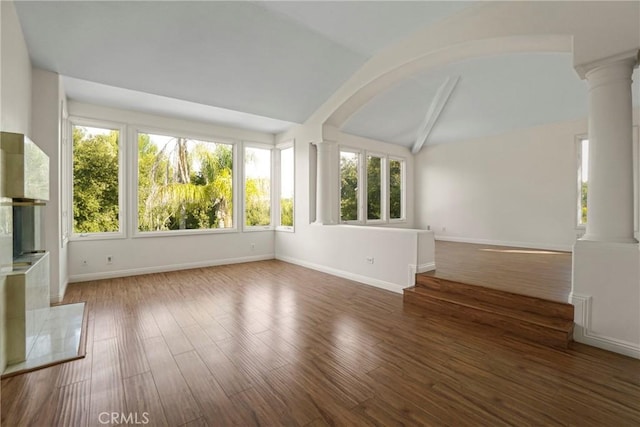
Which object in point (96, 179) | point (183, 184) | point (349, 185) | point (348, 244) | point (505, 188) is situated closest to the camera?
point (96, 179)

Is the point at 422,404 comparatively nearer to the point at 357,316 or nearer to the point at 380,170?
the point at 357,316

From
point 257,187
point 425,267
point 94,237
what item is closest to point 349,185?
point 257,187

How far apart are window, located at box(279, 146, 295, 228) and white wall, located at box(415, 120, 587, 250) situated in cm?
423

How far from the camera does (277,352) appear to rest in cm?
244

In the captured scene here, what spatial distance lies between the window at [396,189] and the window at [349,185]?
1344 mm

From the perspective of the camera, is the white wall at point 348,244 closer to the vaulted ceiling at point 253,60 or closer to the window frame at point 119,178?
the vaulted ceiling at point 253,60

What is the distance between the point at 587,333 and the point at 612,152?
1597mm

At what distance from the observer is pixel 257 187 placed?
6648 millimetres

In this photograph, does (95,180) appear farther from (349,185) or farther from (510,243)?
(510,243)

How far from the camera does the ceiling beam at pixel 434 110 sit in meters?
5.63

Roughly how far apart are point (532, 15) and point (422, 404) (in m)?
3.65

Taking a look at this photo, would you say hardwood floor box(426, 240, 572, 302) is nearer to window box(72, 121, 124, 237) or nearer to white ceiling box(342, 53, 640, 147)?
white ceiling box(342, 53, 640, 147)

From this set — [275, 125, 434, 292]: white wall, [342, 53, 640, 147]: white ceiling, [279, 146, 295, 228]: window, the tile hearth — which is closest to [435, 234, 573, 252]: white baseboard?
[342, 53, 640, 147]: white ceiling

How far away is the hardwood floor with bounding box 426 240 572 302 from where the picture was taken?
3214 mm
